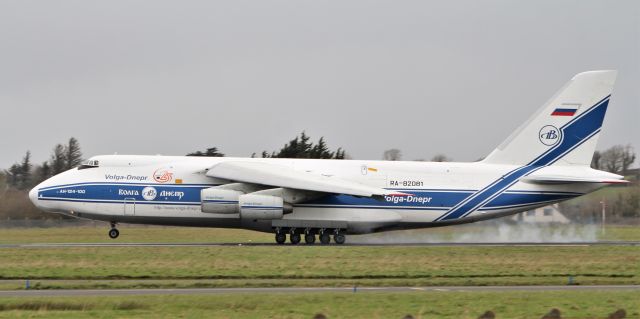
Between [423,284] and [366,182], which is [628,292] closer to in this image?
[423,284]

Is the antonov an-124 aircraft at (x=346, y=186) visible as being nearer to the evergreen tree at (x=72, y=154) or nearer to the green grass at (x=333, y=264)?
the green grass at (x=333, y=264)

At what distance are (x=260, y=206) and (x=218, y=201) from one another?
1669 millimetres

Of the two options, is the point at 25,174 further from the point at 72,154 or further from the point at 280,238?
the point at 280,238

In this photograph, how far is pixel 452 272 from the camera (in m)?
25.7

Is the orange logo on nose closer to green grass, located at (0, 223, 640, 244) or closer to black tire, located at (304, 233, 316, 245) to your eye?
green grass, located at (0, 223, 640, 244)

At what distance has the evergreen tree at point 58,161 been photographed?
2584 inches

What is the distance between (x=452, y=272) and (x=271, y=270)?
515 centimetres

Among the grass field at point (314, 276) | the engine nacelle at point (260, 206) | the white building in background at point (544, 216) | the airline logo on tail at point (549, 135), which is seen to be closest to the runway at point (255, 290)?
the grass field at point (314, 276)

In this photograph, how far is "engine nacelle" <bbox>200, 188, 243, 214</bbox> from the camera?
35.7 m

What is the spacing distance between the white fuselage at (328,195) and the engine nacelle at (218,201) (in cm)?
87

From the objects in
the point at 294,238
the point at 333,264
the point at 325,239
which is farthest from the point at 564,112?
the point at 333,264

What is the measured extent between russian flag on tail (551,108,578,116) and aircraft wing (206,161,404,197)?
833cm

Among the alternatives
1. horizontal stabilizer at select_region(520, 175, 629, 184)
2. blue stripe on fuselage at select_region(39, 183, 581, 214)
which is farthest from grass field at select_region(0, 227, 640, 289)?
horizontal stabilizer at select_region(520, 175, 629, 184)

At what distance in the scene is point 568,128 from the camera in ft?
129
